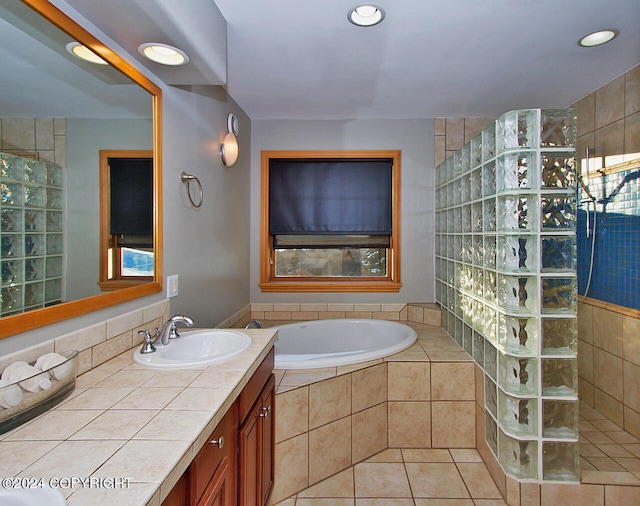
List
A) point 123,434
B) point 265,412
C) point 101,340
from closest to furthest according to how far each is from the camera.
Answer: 1. point 123,434
2. point 101,340
3. point 265,412

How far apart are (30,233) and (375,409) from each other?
195 centimetres

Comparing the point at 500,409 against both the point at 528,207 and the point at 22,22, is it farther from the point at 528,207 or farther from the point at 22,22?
the point at 22,22

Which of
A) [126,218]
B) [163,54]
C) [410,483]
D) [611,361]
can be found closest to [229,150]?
[163,54]

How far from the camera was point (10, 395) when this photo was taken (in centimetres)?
81

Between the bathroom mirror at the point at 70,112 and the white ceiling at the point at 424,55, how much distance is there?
0.69 m

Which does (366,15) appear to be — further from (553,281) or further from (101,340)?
(101,340)

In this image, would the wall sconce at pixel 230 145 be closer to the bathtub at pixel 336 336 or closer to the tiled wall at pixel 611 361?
the bathtub at pixel 336 336

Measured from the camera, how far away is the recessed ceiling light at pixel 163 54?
134 cm

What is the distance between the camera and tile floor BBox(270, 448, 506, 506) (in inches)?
71.1

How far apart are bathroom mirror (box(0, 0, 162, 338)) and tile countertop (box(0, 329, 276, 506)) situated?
0.27 m

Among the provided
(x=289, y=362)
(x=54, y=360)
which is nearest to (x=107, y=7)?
(x=54, y=360)

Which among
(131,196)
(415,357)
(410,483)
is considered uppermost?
(131,196)

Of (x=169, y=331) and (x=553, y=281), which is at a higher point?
(x=553, y=281)

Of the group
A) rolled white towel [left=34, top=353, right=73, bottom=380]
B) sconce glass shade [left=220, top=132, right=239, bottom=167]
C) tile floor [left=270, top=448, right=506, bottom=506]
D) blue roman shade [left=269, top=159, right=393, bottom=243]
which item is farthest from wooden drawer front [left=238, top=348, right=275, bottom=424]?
blue roman shade [left=269, top=159, right=393, bottom=243]
